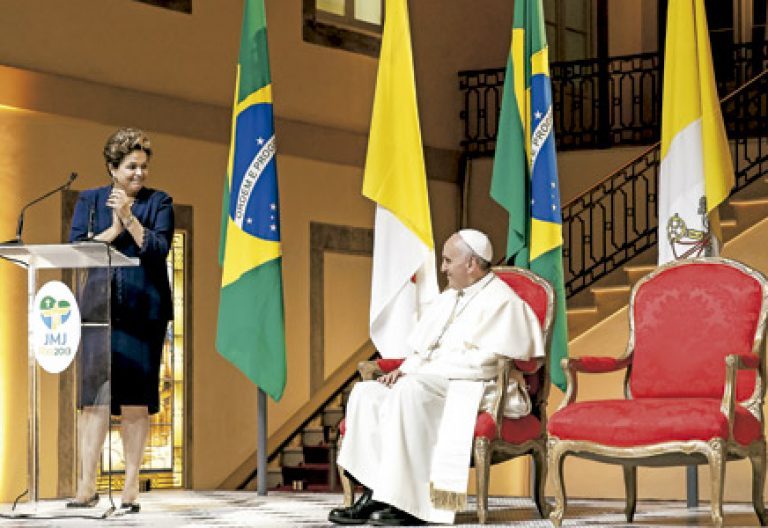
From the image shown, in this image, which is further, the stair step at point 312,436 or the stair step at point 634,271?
the stair step at point 312,436

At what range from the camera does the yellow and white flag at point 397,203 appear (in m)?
7.40

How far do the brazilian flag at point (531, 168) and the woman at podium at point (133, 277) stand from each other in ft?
6.17

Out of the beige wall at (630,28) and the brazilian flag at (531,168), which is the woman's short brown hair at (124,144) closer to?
the brazilian flag at (531,168)

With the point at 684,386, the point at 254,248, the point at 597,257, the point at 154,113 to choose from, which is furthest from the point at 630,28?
the point at 684,386

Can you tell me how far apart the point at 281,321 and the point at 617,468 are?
3.10 meters

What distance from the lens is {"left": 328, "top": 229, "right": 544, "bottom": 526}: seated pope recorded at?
6020mm

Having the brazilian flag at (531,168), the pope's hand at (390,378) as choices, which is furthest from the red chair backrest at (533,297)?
the brazilian flag at (531,168)

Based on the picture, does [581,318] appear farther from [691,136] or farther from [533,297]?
[533,297]

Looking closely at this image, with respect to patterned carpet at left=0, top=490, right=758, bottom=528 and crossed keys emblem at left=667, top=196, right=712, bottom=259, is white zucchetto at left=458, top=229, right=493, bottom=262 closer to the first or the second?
patterned carpet at left=0, top=490, right=758, bottom=528

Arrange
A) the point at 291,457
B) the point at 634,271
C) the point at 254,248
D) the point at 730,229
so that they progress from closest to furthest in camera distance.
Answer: the point at 254,248 → the point at 730,229 → the point at 634,271 → the point at 291,457

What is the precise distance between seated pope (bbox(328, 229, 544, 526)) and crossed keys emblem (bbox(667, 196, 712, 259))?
126 cm

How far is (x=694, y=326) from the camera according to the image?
20.6 feet

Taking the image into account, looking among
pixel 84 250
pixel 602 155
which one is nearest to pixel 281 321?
pixel 84 250

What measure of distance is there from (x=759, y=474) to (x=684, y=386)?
0.48 meters
